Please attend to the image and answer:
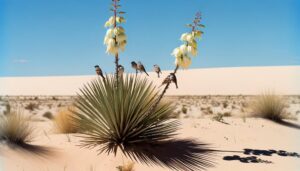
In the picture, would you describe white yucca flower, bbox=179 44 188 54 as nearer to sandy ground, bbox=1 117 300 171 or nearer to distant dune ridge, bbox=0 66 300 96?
sandy ground, bbox=1 117 300 171

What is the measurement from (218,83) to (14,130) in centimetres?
5066

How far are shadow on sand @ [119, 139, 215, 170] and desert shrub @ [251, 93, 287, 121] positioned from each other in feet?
14.2

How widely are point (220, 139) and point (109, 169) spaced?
290 centimetres

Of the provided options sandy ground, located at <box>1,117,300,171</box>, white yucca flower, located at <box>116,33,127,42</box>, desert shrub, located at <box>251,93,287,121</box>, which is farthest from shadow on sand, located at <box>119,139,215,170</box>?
desert shrub, located at <box>251,93,287,121</box>

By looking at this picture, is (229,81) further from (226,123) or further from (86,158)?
(86,158)

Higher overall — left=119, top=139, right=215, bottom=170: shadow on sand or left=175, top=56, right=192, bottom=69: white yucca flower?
left=175, top=56, right=192, bottom=69: white yucca flower

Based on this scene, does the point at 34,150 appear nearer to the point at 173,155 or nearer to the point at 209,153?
the point at 173,155

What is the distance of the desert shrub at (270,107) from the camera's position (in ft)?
35.3

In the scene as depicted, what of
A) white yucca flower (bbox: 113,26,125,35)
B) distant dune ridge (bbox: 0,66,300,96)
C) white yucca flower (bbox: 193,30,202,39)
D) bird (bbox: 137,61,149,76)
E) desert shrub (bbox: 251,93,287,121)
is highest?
distant dune ridge (bbox: 0,66,300,96)

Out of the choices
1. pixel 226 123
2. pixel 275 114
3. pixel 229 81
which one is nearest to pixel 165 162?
pixel 226 123

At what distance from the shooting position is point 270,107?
35.4 ft

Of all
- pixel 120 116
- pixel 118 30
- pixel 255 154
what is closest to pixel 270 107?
pixel 255 154

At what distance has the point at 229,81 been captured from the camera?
187ft

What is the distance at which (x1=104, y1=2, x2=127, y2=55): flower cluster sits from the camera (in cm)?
618
